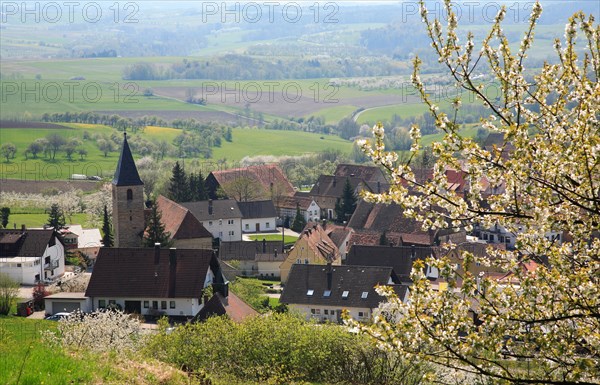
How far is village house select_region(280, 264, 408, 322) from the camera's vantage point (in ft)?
132

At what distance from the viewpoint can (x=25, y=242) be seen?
4825 cm

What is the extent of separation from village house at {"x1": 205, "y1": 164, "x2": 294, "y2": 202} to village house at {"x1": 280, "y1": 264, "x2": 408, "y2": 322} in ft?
96.7

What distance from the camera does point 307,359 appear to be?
22.5 m

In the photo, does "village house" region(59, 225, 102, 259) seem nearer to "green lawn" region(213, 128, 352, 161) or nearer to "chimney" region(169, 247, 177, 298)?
"chimney" region(169, 247, 177, 298)

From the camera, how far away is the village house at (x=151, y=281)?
127 ft

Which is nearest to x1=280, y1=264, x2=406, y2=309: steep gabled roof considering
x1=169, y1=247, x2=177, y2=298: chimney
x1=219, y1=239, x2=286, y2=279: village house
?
x1=169, y1=247, x2=177, y2=298: chimney

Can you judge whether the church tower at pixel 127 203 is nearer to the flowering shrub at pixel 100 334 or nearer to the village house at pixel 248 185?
the village house at pixel 248 185

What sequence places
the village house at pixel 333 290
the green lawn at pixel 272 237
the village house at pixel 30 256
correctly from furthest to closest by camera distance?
the green lawn at pixel 272 237 → the village house at pixel 30 256 → the village house at pixel 333 290

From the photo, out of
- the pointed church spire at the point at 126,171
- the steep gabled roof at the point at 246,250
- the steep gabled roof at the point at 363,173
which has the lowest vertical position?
the steep gabled roof at the point at 246,250

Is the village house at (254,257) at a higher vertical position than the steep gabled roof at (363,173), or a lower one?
lower

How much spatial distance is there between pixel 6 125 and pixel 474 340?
11912 cm

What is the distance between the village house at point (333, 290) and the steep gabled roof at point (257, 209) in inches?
957

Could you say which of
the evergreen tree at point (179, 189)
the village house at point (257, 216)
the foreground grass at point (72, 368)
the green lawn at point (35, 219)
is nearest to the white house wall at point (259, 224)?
the village house at point (257, 216)

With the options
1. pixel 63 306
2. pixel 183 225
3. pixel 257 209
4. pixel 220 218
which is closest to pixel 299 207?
pixel 257 209
